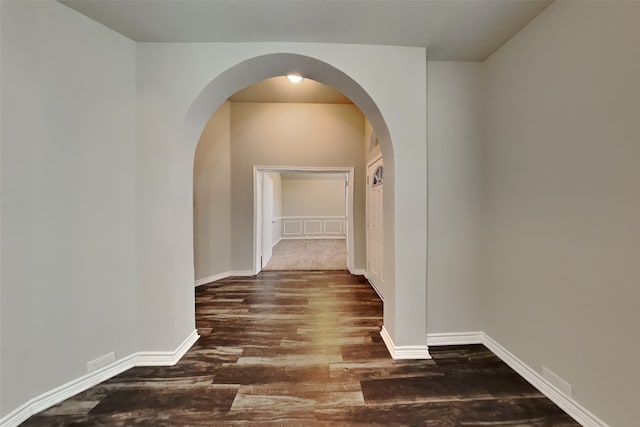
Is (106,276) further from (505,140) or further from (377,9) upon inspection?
(505,140)

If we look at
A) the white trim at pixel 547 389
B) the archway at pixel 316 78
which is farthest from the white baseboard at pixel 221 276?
the white trim at pixel 547 389

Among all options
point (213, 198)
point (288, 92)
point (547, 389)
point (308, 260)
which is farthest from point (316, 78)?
point (308, 260)

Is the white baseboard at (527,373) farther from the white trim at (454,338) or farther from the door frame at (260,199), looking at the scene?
the door frame at (260,199)

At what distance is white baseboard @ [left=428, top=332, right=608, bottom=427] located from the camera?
138 cm

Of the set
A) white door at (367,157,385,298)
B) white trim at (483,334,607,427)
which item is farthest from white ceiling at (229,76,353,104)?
white trim at (483,334,607,427)

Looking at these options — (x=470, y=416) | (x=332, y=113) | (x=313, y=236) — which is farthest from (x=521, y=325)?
(x=313, y=236)

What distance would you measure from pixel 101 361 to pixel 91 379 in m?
0.11

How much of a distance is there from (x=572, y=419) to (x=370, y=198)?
3.06 meters

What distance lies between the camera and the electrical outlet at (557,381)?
1.48m

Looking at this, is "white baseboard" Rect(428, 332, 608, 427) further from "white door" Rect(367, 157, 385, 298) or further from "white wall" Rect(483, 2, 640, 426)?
"white door" Rect(367, 157, 385, 298)

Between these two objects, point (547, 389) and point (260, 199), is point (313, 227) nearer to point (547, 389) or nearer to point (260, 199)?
point (260, 199)

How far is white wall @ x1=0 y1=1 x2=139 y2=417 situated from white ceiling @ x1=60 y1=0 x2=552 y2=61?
0.31 metres

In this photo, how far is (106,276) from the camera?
5.90 feet

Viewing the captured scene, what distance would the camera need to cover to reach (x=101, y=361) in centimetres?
176
